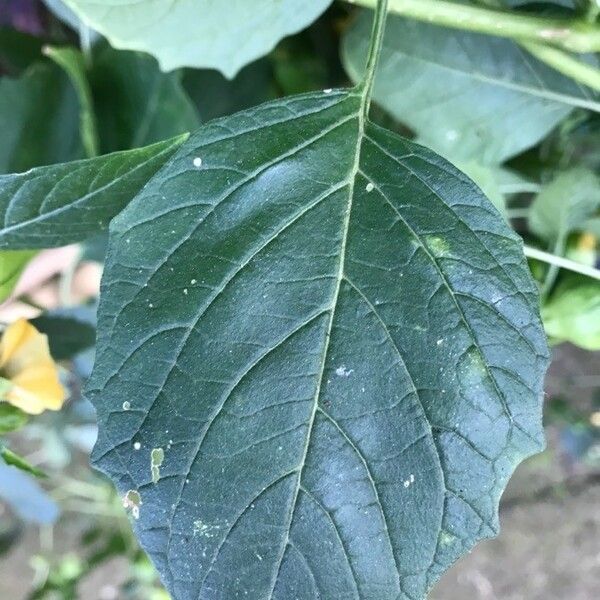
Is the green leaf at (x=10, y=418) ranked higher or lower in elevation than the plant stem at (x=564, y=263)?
higher

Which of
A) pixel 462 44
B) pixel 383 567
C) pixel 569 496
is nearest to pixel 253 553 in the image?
pixel 383 567

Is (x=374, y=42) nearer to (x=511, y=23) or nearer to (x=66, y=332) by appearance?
(x=511, y=23)

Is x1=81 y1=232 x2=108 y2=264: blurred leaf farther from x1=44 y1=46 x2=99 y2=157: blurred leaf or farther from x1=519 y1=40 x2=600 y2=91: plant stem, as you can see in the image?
x1=519 y1=40 x2=600 y2=91: plant stem

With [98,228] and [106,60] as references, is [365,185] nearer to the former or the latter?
[98,228]

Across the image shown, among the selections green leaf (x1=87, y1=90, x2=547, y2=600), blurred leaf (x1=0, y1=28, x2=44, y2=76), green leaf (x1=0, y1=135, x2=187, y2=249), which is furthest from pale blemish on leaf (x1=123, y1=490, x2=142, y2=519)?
blurred leaf (x1=0, y1=28, x2=44, y2=76)

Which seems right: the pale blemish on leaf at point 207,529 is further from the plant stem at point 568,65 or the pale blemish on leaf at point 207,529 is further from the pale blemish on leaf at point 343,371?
the plant stem at point 568,65

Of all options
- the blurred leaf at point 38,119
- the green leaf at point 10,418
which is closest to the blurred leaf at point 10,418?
the green leaf at point 10,418

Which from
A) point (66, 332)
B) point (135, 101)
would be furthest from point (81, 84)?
point (66, 332)
